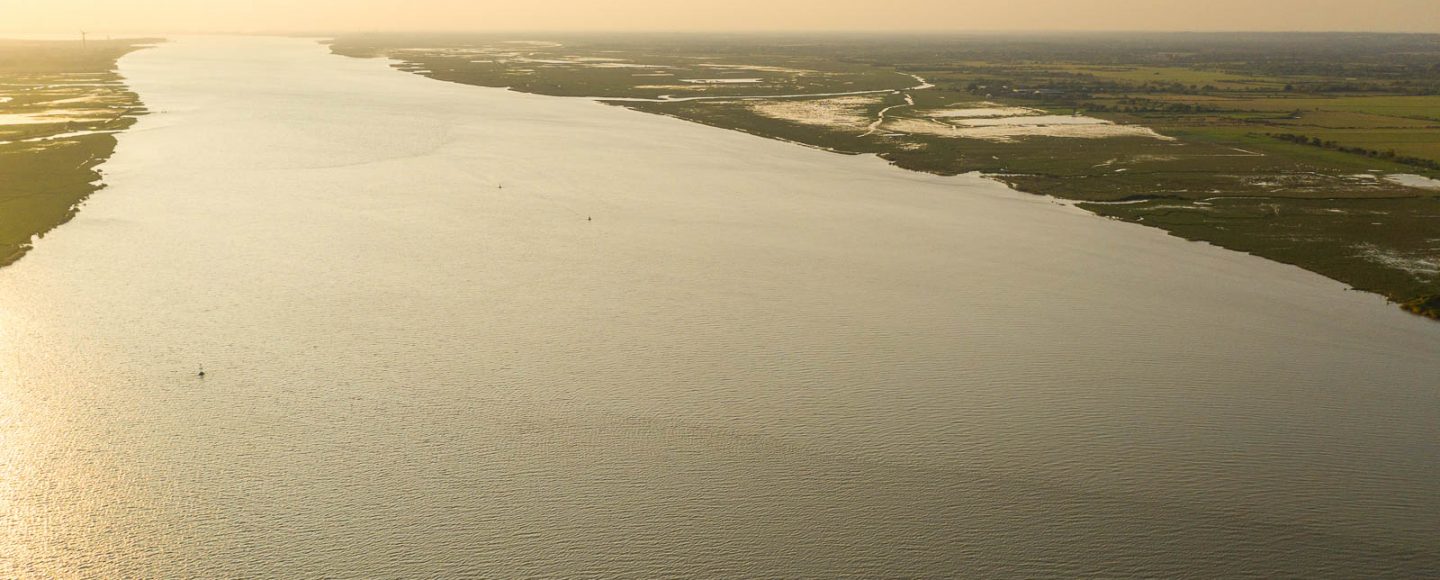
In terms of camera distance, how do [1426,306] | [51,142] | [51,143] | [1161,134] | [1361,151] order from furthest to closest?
[1161,134], [1361,151], [51,142], [51,143], [1426,306]

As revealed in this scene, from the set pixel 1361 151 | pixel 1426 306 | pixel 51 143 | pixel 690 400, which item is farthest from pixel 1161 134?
pixel 51 143

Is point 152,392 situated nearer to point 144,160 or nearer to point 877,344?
point 877,344

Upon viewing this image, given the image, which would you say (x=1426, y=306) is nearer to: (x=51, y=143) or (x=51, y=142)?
(x=51, y=143)

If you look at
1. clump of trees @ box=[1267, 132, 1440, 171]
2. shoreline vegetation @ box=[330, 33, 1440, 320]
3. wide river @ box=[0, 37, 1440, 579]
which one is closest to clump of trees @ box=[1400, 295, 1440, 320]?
shoreline vegetation @ box=[330, 33, 1440, 320]

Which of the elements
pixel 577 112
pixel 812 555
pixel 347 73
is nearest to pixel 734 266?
pixel 812 555

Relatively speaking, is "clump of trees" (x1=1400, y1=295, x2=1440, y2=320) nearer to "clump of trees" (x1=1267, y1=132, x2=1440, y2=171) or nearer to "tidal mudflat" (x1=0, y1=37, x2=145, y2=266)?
"clump of trees" (x1=1267, y1=132, x2=1440, y2=171)

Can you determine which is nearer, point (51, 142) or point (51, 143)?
point (51, 143)
